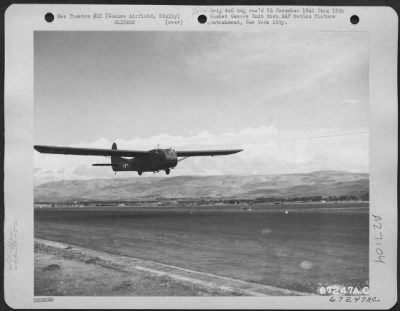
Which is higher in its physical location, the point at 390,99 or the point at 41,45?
the point at 41,45

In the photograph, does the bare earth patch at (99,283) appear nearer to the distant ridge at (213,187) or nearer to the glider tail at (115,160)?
the distant ridge at (213,187)

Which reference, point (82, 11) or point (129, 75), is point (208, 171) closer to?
point (129, 75)

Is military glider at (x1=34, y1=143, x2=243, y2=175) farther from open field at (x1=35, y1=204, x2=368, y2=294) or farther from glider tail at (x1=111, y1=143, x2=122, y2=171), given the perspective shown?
open field at (x1=35, y1=204, x2=368, y2=294)

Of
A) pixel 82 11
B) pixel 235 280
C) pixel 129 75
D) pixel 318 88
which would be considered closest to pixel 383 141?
pixel 318 88

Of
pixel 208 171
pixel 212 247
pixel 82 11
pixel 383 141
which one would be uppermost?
pixel 82 11

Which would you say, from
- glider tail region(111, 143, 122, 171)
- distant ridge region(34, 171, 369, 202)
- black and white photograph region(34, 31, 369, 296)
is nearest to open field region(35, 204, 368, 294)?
black and white photograph region(34, 31, 369, 296)

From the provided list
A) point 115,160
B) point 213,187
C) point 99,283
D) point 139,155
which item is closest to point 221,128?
point 213,187

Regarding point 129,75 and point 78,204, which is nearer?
point 129,75
